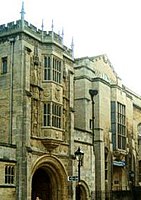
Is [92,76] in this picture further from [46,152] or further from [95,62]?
[46,152]

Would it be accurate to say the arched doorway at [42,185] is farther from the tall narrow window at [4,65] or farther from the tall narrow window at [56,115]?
the tall narrow window at [4,65]

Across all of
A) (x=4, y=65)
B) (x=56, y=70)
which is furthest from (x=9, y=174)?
(x=56, y=70)

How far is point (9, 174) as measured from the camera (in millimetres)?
33250

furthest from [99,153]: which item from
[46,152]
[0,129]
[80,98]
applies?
[0,129]

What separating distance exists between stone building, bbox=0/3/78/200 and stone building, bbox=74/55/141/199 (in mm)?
3545

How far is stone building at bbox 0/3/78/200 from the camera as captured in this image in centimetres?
3400

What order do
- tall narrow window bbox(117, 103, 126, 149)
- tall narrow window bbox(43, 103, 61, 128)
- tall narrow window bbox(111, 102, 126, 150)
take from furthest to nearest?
tall narrow window bbox(117, 103, 126, 149) → tall narrow window bbox(111, 102, 126, 150) → tall narrow window bbox(43, 103, 61, 128)

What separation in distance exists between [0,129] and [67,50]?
10.6 meters

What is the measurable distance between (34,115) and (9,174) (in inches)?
215

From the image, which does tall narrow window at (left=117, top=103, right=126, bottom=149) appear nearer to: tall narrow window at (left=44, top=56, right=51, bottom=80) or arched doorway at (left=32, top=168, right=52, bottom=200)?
arched doorway at (left=32, top=168, right=52, bottom=200)

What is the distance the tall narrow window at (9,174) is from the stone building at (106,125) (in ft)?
31.3

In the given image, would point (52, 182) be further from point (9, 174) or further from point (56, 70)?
point (56, 70)

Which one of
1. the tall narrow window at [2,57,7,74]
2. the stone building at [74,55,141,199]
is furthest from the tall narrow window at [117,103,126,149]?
the tall narrow window at [2,57,7,74]

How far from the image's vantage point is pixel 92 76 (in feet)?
159
